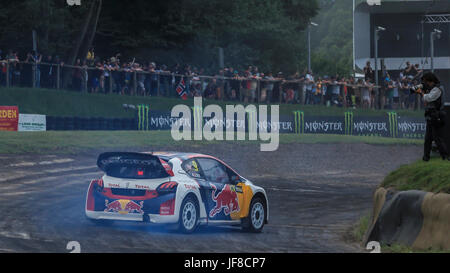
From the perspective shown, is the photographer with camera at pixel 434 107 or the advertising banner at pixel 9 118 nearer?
the photographer with camera at pixel 434 107

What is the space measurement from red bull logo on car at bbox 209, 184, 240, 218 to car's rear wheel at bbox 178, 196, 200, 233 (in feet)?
1.35

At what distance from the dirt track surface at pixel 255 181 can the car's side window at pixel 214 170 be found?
890 millimetres

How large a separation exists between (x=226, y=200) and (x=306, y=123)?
24.7 m

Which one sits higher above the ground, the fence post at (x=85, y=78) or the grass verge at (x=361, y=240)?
the fence post at (x=85, y=78)

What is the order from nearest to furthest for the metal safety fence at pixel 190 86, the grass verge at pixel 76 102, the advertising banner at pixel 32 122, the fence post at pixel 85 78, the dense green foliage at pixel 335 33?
the advertising banner at pixel 32 122 → the grass verge at pixel 76 102 → the metal safety fence at pixel 190 86 → the fence post at pixel 85 78 → the dense green foliage at pixel 335 33

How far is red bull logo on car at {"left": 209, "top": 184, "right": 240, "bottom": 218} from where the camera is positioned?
43.5 ft

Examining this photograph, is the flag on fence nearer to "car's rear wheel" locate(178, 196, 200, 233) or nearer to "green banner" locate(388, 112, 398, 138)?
"green banner" locate(388, 112, 398, 138)

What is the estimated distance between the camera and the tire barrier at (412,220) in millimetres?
10734

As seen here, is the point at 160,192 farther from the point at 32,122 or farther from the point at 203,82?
the point at 203,82

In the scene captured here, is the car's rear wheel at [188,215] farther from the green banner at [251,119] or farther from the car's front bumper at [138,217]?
the green banner at [251,119]

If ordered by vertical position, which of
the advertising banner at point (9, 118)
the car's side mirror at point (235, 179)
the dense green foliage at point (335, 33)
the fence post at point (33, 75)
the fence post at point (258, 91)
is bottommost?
the car's side mirror at point (235, 179)

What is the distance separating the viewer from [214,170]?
13.7 meters

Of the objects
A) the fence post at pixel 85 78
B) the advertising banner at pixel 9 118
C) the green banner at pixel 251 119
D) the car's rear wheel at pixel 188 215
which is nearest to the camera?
the car's rear wheel at pixel 188 215

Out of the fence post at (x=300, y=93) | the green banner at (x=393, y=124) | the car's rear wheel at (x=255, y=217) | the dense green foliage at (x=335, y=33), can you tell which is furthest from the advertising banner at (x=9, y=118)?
the dense green foliage at (x=335, y=33)
